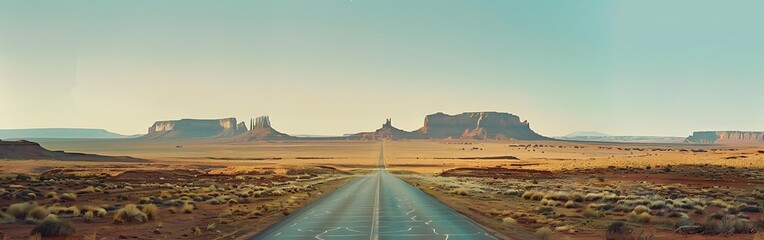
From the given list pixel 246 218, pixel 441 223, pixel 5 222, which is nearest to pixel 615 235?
pixel 441 223

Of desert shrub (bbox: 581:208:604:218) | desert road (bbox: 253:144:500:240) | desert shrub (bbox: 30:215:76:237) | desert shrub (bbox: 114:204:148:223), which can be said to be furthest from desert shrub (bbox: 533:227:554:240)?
desert shrub (bbox: 114:204:148:223)

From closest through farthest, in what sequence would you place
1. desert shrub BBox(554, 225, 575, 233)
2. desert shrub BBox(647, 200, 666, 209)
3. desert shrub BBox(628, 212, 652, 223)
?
desert shrub BBox(554, 225, 575, 233) → desert shrub BBox(628, 212, 652, 223) → desert shrub BBox(647, 200, 666, 209)

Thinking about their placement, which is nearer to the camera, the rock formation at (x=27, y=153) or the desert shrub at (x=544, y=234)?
the desert shrub at (x=544, y=234)

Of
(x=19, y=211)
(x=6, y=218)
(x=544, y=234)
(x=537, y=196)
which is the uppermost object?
(x=19, y=211)

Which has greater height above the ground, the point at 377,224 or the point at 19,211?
the point at 19,211

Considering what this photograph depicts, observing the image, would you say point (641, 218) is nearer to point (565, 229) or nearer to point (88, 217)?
point (565, 229)

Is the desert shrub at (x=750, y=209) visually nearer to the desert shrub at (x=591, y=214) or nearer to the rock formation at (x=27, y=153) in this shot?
the desert shrub at (x=591, y=214)

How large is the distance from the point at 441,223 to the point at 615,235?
7413 millimetres

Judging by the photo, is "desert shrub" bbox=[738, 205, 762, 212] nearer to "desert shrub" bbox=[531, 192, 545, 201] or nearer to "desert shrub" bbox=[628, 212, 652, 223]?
"desert shrub" bbox=[628, 212, 652, 223]

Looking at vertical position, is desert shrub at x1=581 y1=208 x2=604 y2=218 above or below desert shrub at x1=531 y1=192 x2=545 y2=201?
above

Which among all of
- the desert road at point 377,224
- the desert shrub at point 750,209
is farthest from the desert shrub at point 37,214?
the desert shrub at point 750,209

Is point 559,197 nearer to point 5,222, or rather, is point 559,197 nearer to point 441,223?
point 441,223

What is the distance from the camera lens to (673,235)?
2120 cm

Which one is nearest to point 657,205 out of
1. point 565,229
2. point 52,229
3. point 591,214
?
point 591,214
